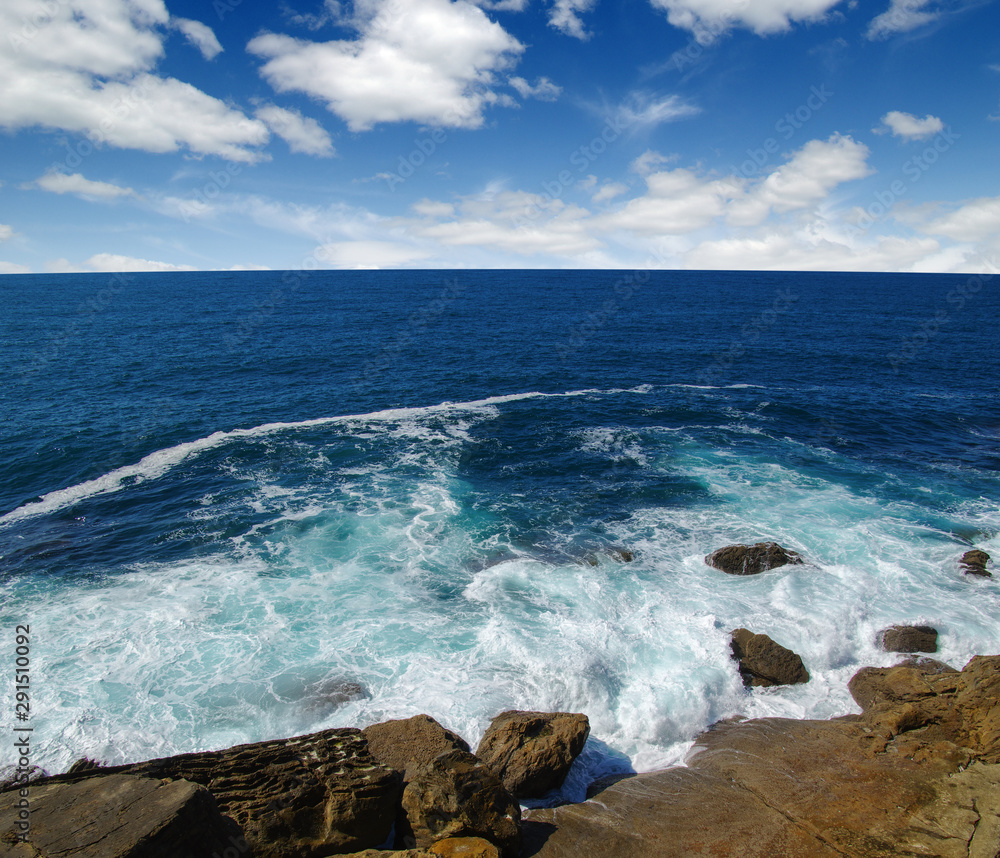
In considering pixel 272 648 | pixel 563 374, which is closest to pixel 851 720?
pixel 272 648

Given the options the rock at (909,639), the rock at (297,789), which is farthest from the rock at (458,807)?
the rock at (909,639)

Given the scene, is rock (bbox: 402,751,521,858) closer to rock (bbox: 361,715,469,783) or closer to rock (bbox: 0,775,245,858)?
rock (bbox: 361,715,469,783)

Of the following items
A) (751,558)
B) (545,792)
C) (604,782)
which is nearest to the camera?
(545,792)

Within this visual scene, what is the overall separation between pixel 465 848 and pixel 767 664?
46.2 feet

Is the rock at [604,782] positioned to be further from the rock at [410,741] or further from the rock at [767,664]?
the rock at [767,664]

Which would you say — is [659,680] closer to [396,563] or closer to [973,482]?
[396,563]

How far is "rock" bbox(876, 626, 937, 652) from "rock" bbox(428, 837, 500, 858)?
18.8 metres

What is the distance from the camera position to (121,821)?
31.8ft

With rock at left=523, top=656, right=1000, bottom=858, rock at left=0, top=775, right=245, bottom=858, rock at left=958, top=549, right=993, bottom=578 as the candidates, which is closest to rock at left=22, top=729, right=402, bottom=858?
rock at left=0, top=775, right=245, bottom=858

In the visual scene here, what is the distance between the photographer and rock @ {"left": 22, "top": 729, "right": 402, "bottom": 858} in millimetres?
11547

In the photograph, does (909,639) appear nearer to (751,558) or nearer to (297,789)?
(751,558)

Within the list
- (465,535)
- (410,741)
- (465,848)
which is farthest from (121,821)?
(465,535)

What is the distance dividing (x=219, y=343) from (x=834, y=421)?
7678 cm

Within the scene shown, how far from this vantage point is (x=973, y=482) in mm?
34281
